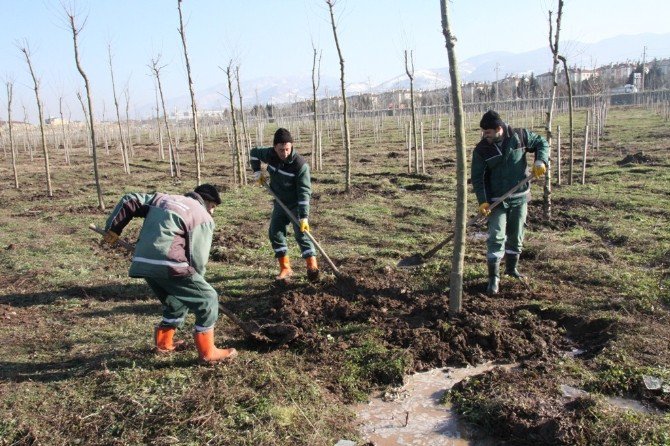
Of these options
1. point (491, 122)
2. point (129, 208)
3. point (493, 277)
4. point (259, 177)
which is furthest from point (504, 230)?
point (129, 208)

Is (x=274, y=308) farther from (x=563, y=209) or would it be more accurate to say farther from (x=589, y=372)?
(x=563, y=209)

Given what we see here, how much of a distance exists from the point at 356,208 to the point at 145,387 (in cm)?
748

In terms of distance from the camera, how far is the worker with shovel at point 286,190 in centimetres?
593

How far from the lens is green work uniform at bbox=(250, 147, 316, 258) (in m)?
5.98

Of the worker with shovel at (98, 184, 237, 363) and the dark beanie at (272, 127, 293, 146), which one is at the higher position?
the dark beanie at (272, 127, 293, 146)

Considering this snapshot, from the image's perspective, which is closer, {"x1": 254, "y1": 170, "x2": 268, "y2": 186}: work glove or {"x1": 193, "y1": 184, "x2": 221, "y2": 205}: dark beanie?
{"x1": 193, "y1": 184, "x2": 221, "y2": 205}: dark beanie

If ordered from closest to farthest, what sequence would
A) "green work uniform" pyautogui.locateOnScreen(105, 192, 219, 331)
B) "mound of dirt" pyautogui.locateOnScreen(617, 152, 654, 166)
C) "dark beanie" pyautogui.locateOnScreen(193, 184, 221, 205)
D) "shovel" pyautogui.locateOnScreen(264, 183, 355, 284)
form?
"green work uniform" pyautogui.locateOnScreen(105, 192, 219, 331)
"dark beanie" pyautogui.locateOnScreen(193, 184, 221, 205)
"shovel" pyautogui.locateOnScreen(264, 183, 355, 284)
"mound of dirt" pyautogui.locateOnScreen(617, 152, 654, 166)

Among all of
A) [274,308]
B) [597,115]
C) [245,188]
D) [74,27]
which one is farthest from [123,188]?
[597,115]

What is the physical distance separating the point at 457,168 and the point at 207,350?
2.62 meters

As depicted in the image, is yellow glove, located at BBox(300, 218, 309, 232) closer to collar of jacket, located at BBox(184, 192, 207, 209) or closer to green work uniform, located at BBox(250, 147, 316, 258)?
green work uniform, located at BBox(250, 147, 316, 258)

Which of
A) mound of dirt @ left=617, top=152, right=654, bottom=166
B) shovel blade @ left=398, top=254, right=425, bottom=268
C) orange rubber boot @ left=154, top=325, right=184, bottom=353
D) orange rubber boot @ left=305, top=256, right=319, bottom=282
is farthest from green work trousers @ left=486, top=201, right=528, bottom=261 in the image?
mound of dirt @ left=617, top=152, right=654, bottom=166

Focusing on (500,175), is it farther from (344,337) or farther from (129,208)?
(129,208)

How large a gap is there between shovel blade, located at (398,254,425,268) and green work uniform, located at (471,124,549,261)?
1.27m

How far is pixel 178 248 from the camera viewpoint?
377 cm
